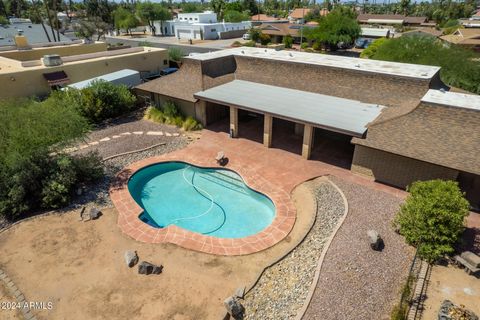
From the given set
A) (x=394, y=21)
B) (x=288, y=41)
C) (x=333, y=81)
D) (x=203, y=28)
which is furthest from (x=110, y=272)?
(x=394, y=21)

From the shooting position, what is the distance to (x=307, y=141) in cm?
2252

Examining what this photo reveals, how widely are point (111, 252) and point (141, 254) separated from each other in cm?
155

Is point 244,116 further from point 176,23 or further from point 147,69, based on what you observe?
point 176,23

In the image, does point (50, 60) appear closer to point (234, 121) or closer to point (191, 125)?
point (191, 125)

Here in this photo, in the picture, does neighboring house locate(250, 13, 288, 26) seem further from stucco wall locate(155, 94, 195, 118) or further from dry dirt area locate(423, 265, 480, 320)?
dry dirt area locate(423, 265, 480, 320)

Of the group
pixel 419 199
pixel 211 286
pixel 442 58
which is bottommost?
pixel 211 286

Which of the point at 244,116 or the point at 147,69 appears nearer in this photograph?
the point at 244,116

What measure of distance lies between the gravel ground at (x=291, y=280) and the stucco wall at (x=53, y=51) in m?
42.6

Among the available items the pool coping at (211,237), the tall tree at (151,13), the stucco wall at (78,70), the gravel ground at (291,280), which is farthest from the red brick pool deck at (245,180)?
the tall tree at (151,13)

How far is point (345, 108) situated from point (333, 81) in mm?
3178

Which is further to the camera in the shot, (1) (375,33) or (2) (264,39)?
(2) (264,39)

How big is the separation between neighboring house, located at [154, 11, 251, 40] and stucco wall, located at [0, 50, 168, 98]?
167 feet

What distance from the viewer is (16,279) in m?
13.4

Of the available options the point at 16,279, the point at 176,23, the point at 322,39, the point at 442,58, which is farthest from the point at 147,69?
the point at 176,23
